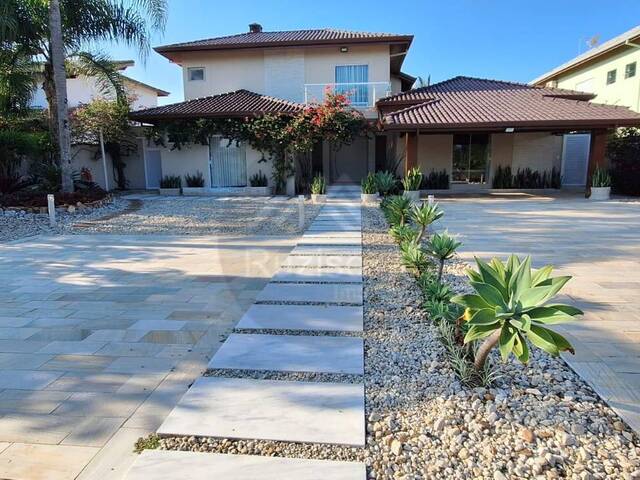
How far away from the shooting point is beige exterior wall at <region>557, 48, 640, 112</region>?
18266mm

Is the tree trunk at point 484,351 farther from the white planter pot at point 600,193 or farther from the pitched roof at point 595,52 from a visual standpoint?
the pitched roof at point 595,52

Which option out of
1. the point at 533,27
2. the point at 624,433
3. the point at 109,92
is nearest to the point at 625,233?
the point at 624,433

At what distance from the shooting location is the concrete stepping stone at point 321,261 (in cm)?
702

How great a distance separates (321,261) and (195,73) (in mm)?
16901

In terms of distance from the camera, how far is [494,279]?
294cm

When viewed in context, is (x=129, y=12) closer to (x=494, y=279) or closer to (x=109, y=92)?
(x=109, y=92)

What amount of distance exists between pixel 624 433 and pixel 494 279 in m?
1.17

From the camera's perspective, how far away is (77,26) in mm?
14664

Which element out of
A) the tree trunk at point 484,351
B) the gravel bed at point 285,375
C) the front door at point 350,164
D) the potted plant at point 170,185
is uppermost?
the front door at point 350,164

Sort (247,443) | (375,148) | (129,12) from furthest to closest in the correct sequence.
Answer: (375,148)
(129,12)
(247,443)

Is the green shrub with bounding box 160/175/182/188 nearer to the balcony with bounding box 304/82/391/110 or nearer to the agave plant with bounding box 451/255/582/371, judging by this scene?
the balcony with bounding box 304/82/391/110

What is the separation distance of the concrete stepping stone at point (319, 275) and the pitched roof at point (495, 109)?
30.4 ft

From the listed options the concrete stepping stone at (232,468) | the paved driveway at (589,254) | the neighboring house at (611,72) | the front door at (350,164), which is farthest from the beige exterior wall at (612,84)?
the concrete stepping stone at (232,468)

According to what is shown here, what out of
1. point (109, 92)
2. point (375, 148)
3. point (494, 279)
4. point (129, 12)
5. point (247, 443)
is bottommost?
point (247, 443)
